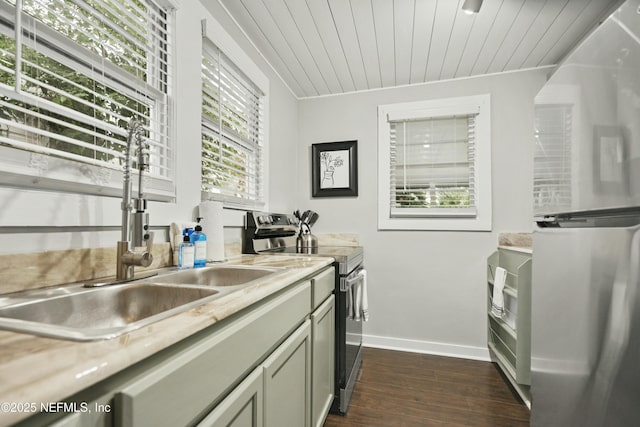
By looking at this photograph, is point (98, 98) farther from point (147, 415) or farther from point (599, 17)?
point (599, 17)

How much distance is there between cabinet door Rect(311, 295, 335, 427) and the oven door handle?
0.12 meters

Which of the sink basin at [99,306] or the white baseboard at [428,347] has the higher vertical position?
the sink basin at [99,306]

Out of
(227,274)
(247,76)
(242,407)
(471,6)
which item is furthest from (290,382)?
(471,6)

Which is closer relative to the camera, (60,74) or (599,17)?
(60,74)

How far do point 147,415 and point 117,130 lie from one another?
1.11m

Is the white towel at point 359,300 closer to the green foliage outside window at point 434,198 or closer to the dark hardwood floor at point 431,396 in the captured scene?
the dark hardwood floor at point 431,396

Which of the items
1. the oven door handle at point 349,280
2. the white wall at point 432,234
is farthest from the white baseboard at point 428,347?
the oven door handle at point 349,280

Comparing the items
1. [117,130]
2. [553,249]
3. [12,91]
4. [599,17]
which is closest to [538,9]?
[599,17]

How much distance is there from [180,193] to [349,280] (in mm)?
1135

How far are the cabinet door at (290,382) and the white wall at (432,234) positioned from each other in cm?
167

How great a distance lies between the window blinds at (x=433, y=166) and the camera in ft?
8.99

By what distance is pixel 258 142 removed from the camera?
244cm

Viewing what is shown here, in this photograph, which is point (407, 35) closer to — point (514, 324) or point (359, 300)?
point (359, 300)

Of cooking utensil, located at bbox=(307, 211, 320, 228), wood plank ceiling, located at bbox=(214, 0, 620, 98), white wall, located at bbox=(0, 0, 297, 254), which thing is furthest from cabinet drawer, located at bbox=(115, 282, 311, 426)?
cooking utensil, located at bbox=(307, 211, 320, 228)
